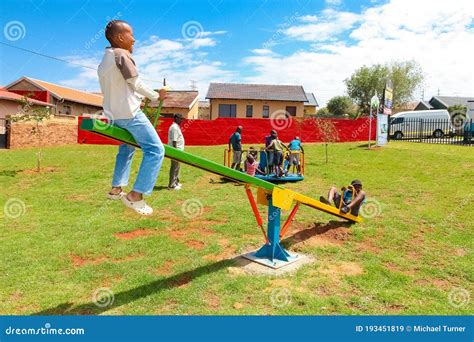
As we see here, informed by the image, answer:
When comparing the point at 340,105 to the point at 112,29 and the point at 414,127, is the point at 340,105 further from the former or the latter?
the point at 112,29

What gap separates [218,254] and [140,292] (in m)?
1.65

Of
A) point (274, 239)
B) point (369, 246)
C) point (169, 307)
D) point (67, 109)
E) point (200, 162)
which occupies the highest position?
point (67, 109)

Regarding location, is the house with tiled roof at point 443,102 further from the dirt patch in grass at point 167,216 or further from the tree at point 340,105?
the dirt patch in grass at point 167,216

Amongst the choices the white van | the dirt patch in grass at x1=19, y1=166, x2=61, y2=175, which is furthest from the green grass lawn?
the white van

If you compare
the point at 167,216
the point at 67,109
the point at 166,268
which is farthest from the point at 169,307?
the point at 67,109

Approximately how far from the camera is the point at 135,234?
7180mm

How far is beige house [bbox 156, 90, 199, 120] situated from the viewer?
4028 cm

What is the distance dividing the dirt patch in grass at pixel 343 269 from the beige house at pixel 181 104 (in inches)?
1370

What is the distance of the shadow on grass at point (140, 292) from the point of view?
4402 millimetres

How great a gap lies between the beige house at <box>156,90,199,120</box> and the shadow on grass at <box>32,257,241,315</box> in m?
34.5

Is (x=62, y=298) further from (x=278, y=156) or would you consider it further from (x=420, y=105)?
(x=420, y=105)

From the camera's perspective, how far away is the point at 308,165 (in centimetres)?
1609
